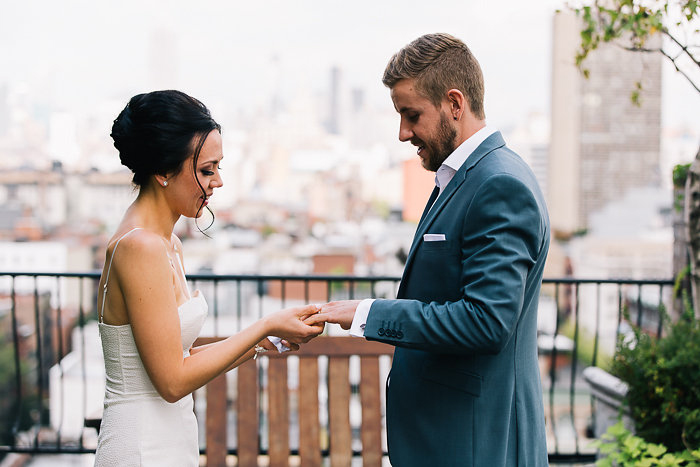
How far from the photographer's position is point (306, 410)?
9.56 ft

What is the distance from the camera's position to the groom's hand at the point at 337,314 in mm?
1691

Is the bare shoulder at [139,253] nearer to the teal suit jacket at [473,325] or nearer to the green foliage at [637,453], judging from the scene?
the teal suit jacket at [473,325]

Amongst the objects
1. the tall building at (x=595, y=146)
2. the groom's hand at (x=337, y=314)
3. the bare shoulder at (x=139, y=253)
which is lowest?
the groom's hand at (x=337, y=314)

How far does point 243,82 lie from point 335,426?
133m

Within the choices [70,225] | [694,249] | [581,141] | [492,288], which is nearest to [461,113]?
[492,288]

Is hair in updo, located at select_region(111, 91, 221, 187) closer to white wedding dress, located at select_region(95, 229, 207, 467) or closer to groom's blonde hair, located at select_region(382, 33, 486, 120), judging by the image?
white wedding dress, located at select_region(95, 229, 207, 467)

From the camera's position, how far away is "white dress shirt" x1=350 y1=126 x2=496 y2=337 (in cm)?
165

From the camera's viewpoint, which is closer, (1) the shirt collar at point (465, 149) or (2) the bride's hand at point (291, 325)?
(1) the shirt collar at point (465, 149)

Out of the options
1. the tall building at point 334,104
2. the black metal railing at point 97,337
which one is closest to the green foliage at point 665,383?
the black metal railing at point 97,337

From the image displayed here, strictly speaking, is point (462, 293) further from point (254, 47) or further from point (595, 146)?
point (254, 47)

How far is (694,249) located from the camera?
11.0 feet

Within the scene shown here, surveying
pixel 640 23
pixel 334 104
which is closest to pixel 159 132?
pixel 640 23

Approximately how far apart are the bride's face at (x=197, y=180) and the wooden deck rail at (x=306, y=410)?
123 cm

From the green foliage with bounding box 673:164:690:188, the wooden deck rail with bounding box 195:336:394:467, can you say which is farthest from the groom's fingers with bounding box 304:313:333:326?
the green foliage with bounding box 673:164:690:188
